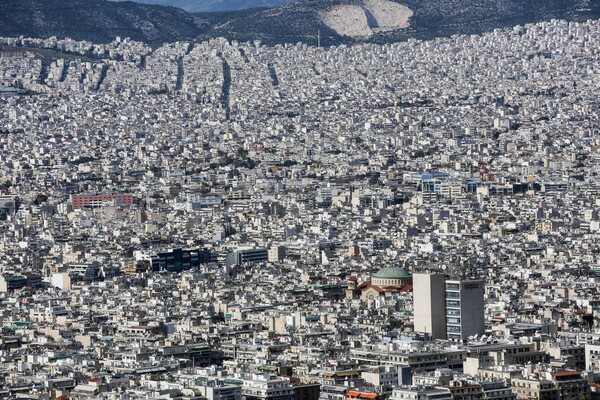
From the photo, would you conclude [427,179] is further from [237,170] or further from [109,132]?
[109,132]

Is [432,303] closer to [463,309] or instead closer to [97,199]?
[463,309]

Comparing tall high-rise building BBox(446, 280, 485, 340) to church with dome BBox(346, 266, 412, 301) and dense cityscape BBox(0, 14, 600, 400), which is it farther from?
church with dome BBox(346, 266, 412, 301)

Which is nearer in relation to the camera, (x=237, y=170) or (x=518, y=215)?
(x=518, y=215)

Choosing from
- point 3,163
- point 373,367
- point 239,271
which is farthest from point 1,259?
point 3,163

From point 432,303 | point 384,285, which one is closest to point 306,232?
point 384,285

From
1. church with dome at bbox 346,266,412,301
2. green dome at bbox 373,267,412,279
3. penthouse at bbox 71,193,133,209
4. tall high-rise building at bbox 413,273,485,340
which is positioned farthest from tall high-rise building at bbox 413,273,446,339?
penthouse at bbox 71,193,133,209

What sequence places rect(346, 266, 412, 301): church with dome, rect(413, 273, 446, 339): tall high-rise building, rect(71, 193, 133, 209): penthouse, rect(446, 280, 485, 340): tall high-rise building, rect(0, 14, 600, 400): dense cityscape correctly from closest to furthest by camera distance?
rect(0, 14, 600, 400): dense cityscape < rect(446, 280, 485, 340): tall high-rise building < rect(413, 273, 446, 339): tall high-rise building < rect(346, 266, 412, 301): church with dome < rect(71, 193, 133, 209): penthouse

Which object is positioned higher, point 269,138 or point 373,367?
point 269,138
